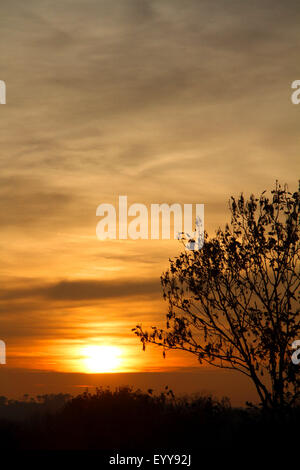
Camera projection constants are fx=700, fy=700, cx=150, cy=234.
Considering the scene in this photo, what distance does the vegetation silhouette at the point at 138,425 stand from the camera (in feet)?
102

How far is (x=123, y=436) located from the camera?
3506 centimetres

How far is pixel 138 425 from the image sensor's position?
36.0m

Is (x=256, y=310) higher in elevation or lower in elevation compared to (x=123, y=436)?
higher

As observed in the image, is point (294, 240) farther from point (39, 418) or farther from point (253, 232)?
point (39, 418)

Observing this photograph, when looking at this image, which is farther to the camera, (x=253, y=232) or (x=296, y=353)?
(x=253, y=232)

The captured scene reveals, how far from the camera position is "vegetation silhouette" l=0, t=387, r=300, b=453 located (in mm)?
30953

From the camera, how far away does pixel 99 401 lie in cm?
3878
